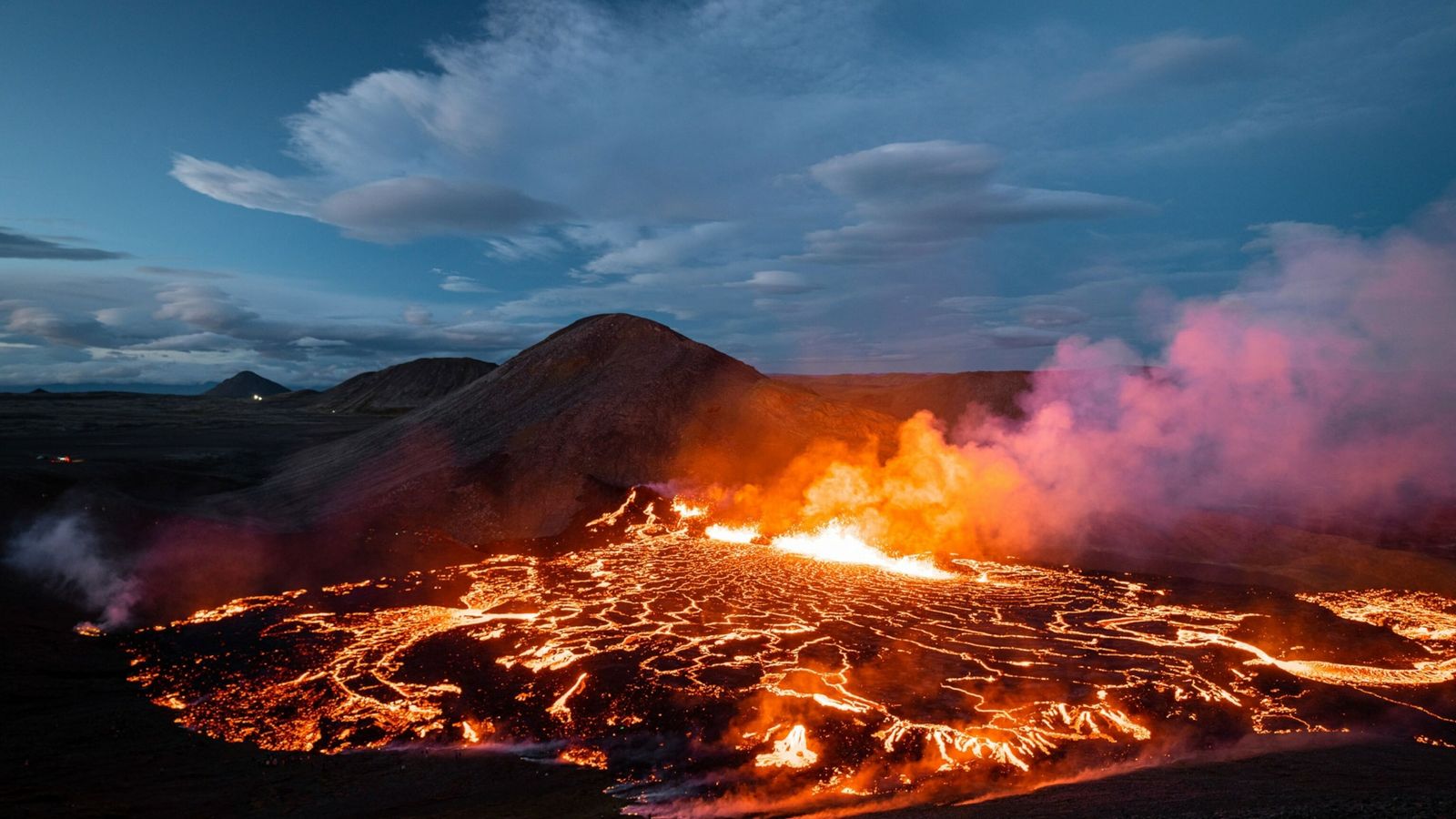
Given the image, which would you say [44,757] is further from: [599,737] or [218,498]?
[218,498]

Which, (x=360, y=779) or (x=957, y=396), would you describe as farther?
(x=957, y=396)

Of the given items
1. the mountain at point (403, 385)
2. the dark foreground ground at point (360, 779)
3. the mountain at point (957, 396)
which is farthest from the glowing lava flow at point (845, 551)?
the mountain at point (403, 385)

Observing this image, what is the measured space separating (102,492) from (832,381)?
12426 centimetres

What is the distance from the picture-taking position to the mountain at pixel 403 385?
446 ft

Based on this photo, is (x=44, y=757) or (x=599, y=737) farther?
(x=599, y=737)

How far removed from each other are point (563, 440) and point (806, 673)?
78.7ft

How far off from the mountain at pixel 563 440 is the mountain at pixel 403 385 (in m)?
93.1

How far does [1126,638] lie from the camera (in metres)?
18.8

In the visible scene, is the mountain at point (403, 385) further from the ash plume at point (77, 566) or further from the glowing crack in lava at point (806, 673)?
the glowing crack in lava at point (806, 673)

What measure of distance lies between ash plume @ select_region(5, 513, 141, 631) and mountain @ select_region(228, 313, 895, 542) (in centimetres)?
789

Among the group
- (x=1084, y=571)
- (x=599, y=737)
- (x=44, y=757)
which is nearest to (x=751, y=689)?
(x=599, y=737)

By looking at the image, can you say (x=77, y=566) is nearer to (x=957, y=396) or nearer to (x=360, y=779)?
(x=360, y=779)

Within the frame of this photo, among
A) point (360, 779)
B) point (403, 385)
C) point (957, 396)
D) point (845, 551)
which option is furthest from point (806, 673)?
point (403, 385)

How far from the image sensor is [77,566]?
21.4m
